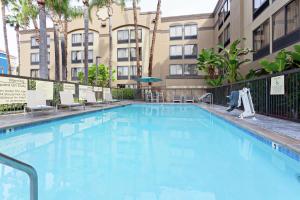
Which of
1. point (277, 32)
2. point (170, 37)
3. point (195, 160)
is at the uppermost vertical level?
point (170, 37)

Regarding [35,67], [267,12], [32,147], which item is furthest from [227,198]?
[35,67]

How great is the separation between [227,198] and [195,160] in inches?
68.6

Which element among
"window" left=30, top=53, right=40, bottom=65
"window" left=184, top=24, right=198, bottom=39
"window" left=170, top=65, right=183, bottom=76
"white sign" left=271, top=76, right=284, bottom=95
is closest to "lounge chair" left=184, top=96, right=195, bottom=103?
"window" left=170, top=65, right=183, bottom=76

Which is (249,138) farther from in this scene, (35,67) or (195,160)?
(35,67)

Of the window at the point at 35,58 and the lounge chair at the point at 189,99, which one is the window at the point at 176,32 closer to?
the lounge chair at the point at 189,99

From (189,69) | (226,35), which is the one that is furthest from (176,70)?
(226,35)

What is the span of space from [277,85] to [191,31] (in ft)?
79.9

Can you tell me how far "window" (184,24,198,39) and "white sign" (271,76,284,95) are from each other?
77.2ft

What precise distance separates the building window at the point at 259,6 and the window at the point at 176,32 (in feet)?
48.0

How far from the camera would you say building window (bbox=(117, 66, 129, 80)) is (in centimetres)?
3356

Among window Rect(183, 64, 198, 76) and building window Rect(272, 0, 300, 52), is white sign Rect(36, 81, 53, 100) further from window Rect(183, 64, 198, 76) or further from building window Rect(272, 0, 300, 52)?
window Rect(183, 64, 198, 76)

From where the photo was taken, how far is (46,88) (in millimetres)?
11336

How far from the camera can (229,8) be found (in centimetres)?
2305

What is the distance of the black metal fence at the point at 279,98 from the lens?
7.77m
